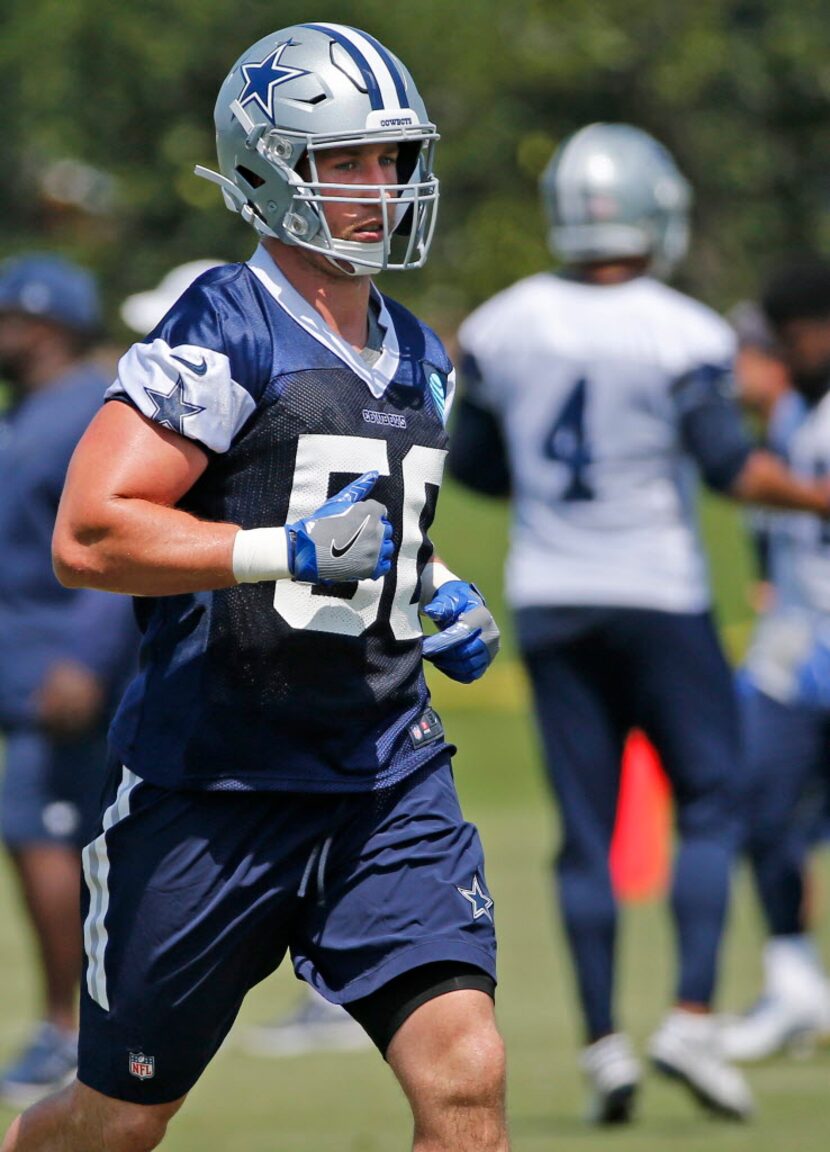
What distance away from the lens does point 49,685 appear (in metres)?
6.18

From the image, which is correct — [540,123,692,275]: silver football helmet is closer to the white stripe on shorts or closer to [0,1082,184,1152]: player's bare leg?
the white stripe on shorts

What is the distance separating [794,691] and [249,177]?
366 cm

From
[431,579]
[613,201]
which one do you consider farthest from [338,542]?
[613,201]

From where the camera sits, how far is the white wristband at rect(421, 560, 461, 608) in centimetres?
383

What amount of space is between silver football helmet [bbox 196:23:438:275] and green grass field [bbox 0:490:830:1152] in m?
2.46

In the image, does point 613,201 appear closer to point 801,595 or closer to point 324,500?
point 801,595

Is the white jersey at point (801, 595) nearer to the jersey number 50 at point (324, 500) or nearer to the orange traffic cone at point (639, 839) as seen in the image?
the orange traffic cone at point (639, 839)

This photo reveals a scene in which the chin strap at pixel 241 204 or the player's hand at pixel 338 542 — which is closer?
the player's hand at pixel 338 542

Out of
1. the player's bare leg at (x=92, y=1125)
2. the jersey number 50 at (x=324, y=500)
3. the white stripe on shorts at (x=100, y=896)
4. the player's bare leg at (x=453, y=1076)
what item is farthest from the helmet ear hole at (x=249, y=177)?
the player's bare leg at (x=92, y=1125)

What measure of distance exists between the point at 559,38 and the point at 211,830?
3751 cm

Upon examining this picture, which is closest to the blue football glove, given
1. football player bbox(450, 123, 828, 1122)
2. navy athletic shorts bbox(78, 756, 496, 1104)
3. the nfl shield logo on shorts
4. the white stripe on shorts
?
navy athletic shorts bbox(78, 756, 496, 1104)

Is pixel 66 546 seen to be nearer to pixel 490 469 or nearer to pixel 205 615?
pixel 205 615

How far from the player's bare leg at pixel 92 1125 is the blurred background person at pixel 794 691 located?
3.43 metres

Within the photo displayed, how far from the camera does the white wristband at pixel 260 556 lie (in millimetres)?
3275
